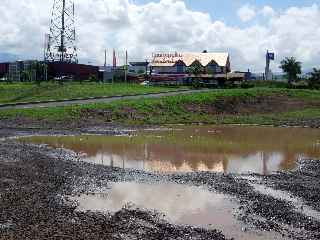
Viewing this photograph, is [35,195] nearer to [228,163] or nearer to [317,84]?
[228,163]

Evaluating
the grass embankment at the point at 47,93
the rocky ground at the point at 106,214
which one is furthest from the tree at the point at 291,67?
the rocky ground at the point at 106,214

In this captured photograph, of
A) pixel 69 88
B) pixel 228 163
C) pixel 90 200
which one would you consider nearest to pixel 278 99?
pixel 69 88

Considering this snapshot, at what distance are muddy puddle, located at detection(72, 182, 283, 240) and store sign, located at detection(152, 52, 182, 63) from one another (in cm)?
14464

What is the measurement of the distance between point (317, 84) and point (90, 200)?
103 m

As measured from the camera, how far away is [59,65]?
134625 mm

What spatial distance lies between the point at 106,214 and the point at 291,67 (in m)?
121

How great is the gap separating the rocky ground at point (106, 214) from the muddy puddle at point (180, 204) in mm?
483

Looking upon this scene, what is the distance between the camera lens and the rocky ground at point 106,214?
17.3 metres

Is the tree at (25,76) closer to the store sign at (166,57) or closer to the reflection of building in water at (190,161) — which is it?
the store sign at (166,57)

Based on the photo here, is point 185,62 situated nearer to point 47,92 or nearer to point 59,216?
point 47,92

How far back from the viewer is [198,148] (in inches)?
1591

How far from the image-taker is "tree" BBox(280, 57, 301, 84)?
443 ft

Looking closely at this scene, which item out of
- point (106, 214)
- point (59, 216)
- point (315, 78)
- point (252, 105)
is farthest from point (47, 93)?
point (315, 78)

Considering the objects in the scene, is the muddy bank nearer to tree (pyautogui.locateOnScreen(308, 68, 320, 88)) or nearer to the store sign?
tree (pyautogui.locateOnScreen(308, 68, 320, 88))
